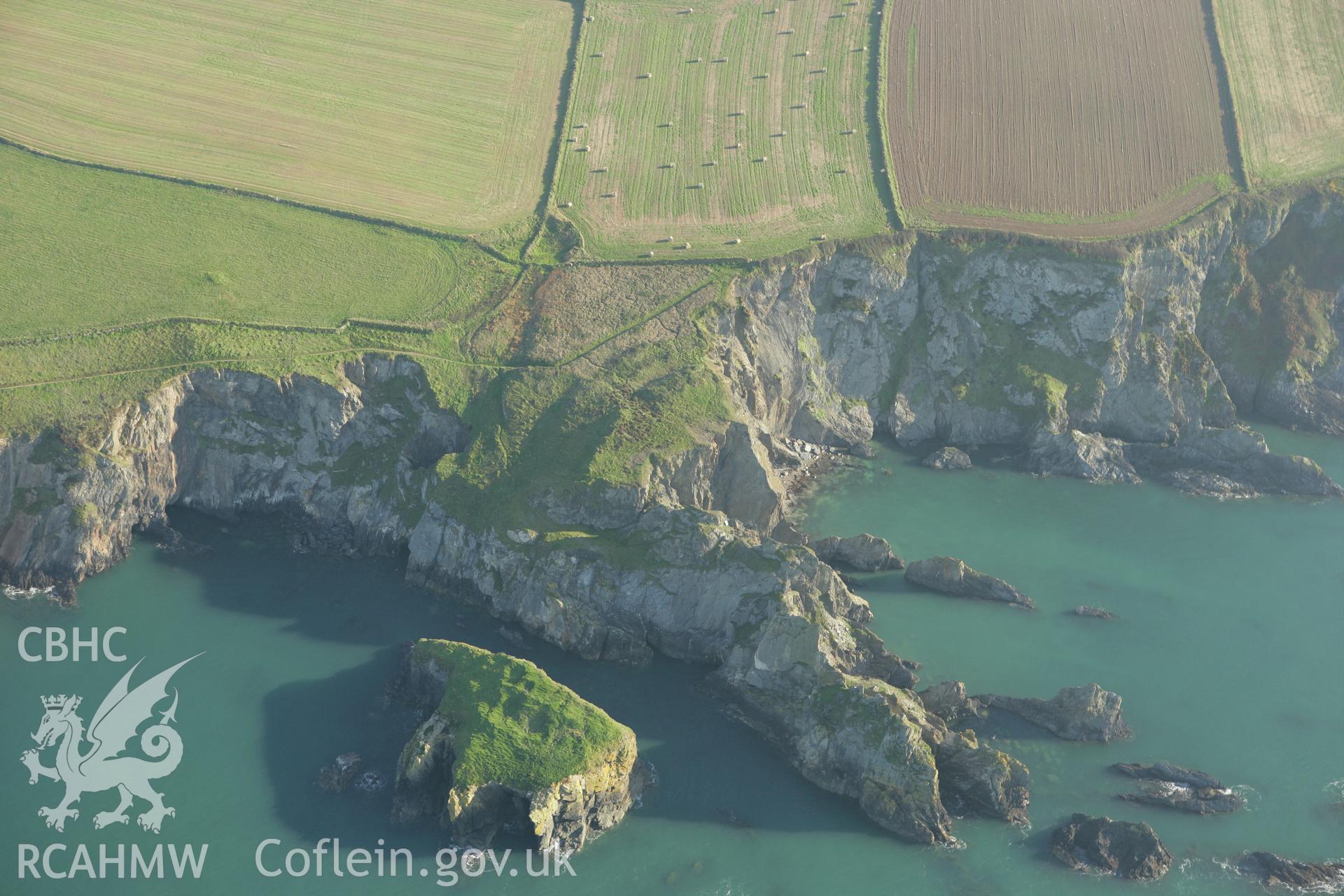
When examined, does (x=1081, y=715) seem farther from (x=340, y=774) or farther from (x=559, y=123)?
(x=559, y=123)

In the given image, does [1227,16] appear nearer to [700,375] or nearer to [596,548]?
[700,375]

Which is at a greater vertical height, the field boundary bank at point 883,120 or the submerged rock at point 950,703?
the field boundary bank at point 883,120

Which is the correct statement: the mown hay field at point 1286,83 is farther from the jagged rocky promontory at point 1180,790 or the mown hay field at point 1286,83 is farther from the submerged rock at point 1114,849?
the submerged rock at point 1114,849

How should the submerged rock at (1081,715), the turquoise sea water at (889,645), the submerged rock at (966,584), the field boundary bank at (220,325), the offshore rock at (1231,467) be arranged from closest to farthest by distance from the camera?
1. the turquoise sea water at (889,645)
2. the submerged rock at (1081,715)
3. the submerged rock at (966,584)
4. the field boundary bank at (220,325)
5. the offshore rock at (1231,467)

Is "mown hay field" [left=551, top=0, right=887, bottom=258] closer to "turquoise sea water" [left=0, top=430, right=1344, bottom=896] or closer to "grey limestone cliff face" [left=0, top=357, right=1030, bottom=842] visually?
"turquoise sea water" [left=0, top=430, right=1344, bottom=896]

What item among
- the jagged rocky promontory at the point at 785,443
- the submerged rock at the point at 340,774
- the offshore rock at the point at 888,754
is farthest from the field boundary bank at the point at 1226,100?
the submerged rock at the point at 340,774

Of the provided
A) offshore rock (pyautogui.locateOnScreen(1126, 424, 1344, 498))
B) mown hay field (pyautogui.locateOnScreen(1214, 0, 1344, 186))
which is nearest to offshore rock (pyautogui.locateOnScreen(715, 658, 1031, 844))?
offshore rock (pyautogui.locateOnScreen(1126, 424, 1344, 498))
